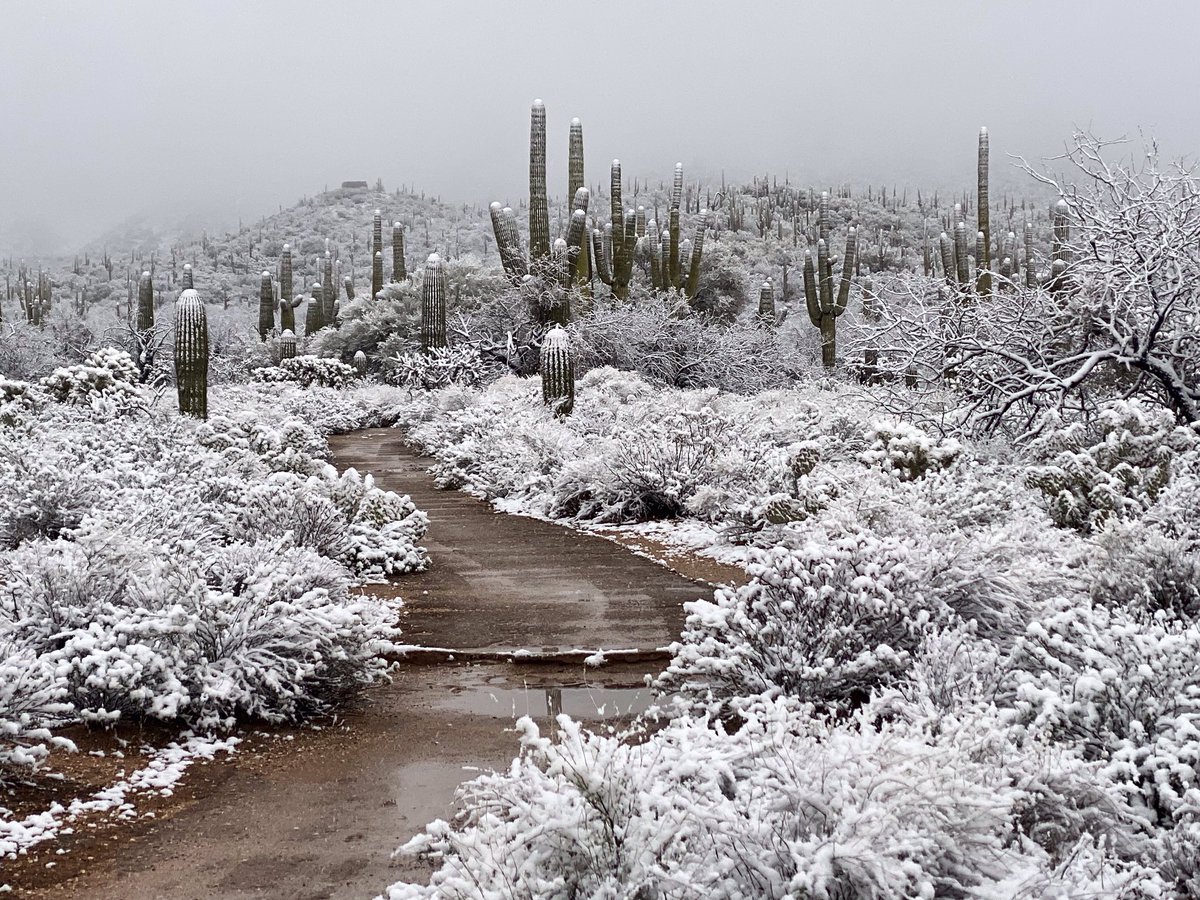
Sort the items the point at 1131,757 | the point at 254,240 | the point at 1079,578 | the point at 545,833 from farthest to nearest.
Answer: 1. the point at 254,240
2. the point at 1079,578
3. the point at 1131,757
4. the point at 545,833

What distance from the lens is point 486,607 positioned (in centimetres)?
734

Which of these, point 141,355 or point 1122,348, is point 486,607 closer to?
point 1122,348

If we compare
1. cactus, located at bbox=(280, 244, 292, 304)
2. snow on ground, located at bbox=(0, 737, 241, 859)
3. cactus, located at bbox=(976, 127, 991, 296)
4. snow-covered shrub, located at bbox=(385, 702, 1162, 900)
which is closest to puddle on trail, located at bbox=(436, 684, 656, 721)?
snow on ground, located at bbox=(0, 737, 241, 859)

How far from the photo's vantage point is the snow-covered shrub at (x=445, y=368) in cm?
2331

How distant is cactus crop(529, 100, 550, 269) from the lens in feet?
73.9

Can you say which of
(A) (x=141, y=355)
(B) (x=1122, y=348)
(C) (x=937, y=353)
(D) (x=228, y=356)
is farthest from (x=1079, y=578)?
(D) (x=228, y=356)

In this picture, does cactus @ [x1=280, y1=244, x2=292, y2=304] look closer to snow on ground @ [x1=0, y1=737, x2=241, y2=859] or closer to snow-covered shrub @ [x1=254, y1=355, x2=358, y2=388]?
snow-covered shrub @ [x1=254, y1=355, x2=358, y2=388]

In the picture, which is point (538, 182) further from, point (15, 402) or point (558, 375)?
point (15, 402)

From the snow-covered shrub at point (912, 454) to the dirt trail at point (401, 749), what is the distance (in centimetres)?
205

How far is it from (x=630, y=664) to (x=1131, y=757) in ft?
10.2

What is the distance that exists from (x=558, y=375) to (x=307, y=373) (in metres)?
12.0

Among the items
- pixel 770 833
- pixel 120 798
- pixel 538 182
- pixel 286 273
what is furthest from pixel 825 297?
pixel 770 833

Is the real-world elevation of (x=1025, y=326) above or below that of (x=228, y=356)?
above

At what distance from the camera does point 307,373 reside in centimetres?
2681
